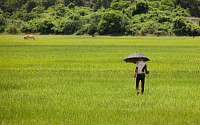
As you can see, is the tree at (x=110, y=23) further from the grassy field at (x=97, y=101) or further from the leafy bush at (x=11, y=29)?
the grassy field at (x=97, y=101)

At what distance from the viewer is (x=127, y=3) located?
381 feet

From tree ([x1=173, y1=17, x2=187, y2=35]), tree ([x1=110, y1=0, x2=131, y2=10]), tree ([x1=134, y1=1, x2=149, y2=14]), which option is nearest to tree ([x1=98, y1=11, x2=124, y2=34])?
tree ([x1=173, y1=17, x2=187, y2=35])

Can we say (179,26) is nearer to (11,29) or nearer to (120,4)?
(120,4)

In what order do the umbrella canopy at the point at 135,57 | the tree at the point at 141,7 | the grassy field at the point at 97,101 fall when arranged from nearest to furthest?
the grassy field at the point at 97,101
the umbrella canopy at the point at 135,57
the tree at the point at 141,7

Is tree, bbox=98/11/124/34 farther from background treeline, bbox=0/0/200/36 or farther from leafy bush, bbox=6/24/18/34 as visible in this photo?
leafy bush, bbox=6/24/18/34

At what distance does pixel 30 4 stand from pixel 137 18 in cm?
4701

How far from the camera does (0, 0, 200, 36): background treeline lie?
89.2m

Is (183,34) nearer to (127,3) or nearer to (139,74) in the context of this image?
(127,3)

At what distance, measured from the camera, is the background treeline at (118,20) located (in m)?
89.2

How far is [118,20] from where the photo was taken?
91875 mm

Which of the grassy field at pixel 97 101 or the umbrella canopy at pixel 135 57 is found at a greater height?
the umbrella canopy at pixel 135 57

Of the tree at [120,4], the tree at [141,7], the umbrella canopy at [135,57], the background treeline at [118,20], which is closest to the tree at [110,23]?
the background treeline at [118,20]

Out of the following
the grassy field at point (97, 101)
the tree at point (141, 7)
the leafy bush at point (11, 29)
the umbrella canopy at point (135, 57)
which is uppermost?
the tree at point (141, 7)

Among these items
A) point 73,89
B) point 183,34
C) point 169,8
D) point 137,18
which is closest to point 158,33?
point 183,34
